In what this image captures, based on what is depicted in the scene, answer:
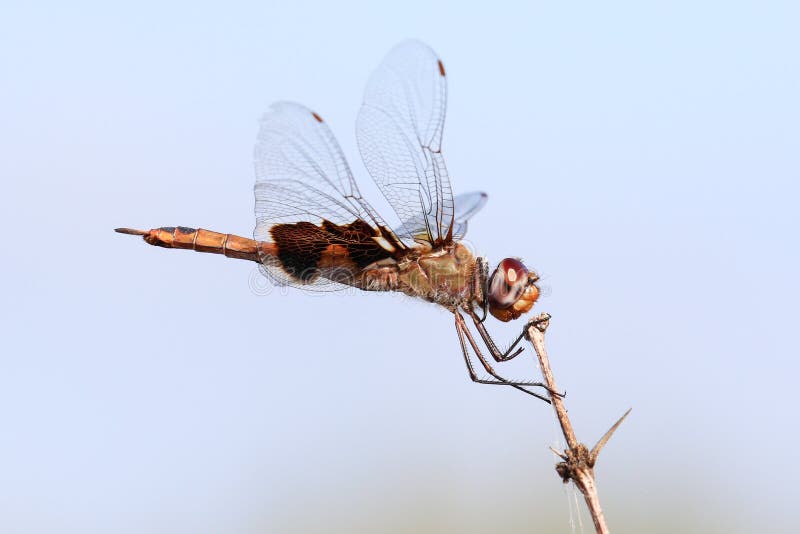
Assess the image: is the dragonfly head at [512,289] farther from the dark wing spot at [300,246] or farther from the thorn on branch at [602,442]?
the thorn on branch at [602,442]

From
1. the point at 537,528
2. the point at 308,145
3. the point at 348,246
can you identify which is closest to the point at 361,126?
the point at 308,145

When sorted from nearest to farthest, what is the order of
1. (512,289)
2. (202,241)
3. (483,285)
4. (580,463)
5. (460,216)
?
(580,463), (512,289), (483,285), (202,241), (460,216)

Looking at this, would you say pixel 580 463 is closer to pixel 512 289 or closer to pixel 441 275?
pixel 512 289

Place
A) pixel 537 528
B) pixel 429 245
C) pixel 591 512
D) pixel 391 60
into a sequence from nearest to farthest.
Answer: pixel 591 512, pixel 391 60, pixel 429 245, pixel 537 528

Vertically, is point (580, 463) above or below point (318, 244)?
below

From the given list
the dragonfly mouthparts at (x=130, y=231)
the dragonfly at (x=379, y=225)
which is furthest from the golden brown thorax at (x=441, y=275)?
the dragonfly mouthparts at (x=130, y=231)

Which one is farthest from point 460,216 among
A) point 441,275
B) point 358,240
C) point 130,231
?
point 130,231

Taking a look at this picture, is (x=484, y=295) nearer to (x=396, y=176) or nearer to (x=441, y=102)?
(x=396, y=176)

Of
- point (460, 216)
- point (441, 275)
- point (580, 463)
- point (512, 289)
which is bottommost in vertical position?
point (580, 463)
